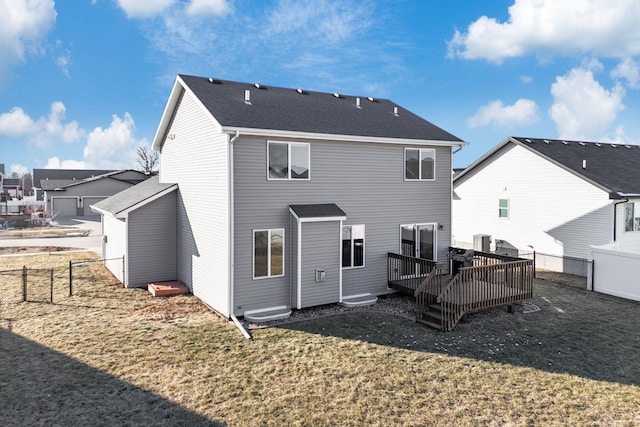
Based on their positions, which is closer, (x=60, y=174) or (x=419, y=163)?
(x=419, y=163)

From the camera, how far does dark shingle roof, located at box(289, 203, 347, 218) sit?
11091mm

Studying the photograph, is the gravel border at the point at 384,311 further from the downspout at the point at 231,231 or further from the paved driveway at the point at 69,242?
the paved driveway at the point at 69,242

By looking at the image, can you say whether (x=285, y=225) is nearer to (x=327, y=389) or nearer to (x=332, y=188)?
(x=332, y=188)

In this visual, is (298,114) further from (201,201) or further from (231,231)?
(231,231)

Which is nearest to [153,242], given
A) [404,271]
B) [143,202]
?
[143,202]

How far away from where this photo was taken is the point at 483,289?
1103 centimetres

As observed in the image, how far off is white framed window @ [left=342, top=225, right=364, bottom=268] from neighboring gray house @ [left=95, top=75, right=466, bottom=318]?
1.3 inches

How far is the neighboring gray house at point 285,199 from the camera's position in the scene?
10.8 meters

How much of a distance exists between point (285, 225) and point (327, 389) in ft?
17.1

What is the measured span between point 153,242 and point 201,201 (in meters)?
3.05

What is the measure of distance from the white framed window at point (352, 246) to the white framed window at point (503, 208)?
10.9 m

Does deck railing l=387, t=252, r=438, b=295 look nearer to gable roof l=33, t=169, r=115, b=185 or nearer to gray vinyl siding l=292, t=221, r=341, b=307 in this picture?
gray vinyl siding l=292, t=221, r=341, b=307

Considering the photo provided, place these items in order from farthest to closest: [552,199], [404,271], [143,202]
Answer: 1. [552,199]
2. [143,202]
3. [404,271]

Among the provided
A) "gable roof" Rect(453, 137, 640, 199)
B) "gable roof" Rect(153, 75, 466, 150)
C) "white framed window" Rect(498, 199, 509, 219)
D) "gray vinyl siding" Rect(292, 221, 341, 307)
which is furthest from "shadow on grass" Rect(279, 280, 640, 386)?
"white framed window" Rect(498, 199, 509, 219)
